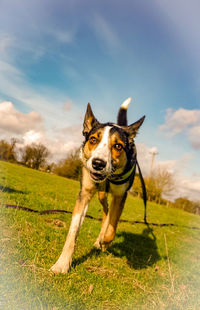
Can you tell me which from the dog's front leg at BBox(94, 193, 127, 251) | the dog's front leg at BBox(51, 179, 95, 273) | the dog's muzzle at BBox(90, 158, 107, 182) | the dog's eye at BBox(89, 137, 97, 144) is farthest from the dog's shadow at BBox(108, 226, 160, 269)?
the dog's eye at BBox(89, 137, 97, 144)

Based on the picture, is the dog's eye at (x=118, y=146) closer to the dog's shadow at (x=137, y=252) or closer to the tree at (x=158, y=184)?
the dog's shadow at (x=137, y=252)

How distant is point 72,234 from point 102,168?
1.25m

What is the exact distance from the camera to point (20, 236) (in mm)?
3648

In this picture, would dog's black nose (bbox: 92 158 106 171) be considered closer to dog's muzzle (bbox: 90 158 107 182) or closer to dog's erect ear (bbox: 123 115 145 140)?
dog's muzzle (bbox: 90 158 107 182)

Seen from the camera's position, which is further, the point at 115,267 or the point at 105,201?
the point at 105,201

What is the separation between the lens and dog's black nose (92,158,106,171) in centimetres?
331

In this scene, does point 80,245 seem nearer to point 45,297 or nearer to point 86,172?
point 86,172

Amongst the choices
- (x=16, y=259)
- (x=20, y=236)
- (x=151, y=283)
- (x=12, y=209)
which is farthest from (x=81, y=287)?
(x=12, y=209)

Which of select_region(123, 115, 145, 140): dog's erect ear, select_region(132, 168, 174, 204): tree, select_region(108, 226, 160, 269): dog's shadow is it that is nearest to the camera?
select_region(123, 115, 145, 140): dog's erect ear

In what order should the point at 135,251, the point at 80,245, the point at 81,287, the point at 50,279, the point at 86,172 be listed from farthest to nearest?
1. the point at 135,251
2. the point at 80,245
3. the point at 86,172
4. the point at 81,287
5. the point at 50,279

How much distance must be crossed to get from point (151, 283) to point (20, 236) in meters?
2.53

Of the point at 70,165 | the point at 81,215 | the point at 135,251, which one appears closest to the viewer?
the point at 81,215

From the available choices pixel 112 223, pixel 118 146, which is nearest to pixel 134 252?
pixel 112 223

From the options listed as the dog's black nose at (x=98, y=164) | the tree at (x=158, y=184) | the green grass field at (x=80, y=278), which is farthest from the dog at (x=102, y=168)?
the tree at (x=158, y=184)
